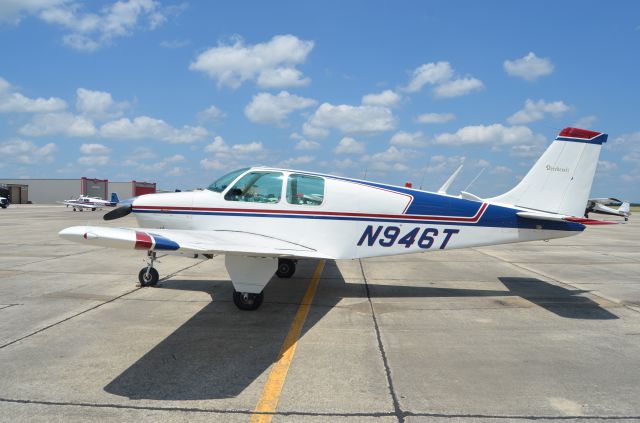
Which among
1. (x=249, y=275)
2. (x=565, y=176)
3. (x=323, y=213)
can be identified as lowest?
(x=249, y=275)

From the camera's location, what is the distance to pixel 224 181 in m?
7.11

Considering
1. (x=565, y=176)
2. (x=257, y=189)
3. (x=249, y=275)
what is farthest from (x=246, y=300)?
(x=565, y=176)

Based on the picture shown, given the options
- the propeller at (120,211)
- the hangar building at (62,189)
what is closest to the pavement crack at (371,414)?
the propeller at (120,211)

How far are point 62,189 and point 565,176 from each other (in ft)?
288

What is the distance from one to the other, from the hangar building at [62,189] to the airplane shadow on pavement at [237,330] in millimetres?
72201

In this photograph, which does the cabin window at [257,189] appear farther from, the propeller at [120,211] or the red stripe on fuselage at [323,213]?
the propeller at [120,211]

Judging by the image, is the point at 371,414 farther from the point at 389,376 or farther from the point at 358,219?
the point at 358,219

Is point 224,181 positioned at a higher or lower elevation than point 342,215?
higher

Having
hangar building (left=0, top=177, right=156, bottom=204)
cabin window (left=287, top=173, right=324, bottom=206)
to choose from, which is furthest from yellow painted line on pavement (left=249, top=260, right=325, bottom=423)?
hangar building (left=0, top=177, right=156, bottom=204)

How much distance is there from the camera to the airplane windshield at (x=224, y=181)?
23.0ft

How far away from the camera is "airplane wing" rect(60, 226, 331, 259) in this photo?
434 cm

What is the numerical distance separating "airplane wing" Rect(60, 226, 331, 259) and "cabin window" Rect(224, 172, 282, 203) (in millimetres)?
578

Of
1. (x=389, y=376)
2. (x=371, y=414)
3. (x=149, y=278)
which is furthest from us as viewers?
(x=149, y=278)

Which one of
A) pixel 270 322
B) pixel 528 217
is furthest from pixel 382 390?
pixel 528 217
